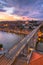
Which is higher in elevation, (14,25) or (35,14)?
(35,14)

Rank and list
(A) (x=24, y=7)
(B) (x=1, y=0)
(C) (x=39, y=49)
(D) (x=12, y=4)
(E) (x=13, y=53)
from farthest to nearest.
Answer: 1. (A) (x=24, y=7)
2. (D) (x=12, y=4)
3. (B) (x=1, y=0)
4. (C) (x=39, y=49)
5. (E) (x=13, y=53)

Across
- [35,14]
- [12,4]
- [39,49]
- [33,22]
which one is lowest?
[39,49]

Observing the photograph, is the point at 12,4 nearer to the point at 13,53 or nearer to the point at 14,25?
the point at 14,25

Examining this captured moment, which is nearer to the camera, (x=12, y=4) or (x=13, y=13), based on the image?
(x=12, y=4)

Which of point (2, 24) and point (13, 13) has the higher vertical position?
point (13, 13)

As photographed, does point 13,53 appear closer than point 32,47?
Yes

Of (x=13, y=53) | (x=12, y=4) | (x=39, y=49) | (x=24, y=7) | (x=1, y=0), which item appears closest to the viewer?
(x=13, y=53)

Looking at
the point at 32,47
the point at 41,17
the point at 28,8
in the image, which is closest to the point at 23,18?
the point at 28,8

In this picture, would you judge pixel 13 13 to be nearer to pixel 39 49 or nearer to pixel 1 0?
pixel 1 0

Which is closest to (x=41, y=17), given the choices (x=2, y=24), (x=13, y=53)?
(x=2, y=24)
